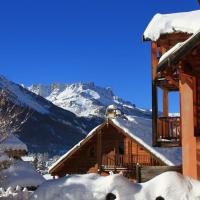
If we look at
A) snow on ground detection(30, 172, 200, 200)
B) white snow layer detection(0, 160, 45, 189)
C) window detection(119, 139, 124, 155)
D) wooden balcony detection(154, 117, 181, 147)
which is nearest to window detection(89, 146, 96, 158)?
window detection(119, 139, 124, 155)

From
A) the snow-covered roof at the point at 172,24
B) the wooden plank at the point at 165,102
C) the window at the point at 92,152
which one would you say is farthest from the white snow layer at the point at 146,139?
the snow-covered roof at the point at 172,24

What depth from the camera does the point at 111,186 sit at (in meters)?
12.0

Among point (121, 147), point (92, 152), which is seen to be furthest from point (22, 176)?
point (121, 147)

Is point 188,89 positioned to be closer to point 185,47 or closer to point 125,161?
point 185,47

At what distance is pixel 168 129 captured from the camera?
62.3 feet

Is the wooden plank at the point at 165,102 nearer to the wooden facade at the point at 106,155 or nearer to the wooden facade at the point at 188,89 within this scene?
the wooden facade at the point at 188,89

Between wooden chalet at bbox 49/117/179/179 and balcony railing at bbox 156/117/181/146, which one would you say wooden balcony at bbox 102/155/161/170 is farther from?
balcony railing at bbox 156/117/181/146

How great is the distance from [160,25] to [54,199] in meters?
8.56

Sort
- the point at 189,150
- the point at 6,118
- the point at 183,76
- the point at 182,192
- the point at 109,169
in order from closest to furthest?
the point at 182,192 < the point at 189,150 < the point at 183,76 < the point at 6,118 < the point at 109,169

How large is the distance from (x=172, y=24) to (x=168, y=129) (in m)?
3.86

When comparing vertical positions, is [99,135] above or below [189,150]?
above

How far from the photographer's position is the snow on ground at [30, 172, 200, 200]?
38.1 feet

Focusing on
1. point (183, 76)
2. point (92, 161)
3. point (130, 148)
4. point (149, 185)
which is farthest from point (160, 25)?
point (92, 161)

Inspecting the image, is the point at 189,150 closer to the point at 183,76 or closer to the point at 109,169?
the point at 183,76
